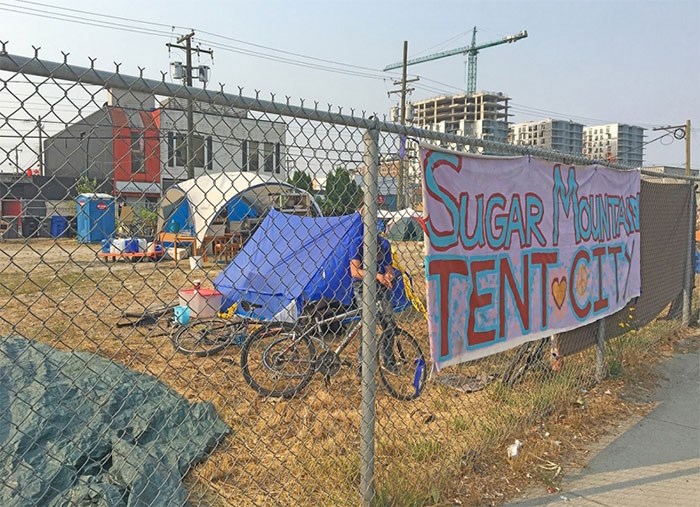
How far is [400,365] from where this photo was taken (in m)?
4.98

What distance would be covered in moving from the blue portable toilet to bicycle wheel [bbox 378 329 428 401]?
2.83 meters

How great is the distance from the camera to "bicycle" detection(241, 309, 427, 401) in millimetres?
4871

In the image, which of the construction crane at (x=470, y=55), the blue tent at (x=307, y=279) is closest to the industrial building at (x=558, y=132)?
the construction crane at (x=470, y=55)

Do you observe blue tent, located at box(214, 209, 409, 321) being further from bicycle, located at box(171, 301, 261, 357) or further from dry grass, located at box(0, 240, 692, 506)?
dry grass, located at box(0, 240, 692, 506)

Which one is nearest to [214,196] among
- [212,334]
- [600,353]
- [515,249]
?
[212,334]

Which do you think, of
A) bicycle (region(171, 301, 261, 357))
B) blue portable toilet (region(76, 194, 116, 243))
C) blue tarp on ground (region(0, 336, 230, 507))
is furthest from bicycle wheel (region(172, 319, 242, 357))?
blue portable toilet (region(76, 194, 116, 243))

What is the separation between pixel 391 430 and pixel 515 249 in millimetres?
1548

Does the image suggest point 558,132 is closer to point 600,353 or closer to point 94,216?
point 600,353

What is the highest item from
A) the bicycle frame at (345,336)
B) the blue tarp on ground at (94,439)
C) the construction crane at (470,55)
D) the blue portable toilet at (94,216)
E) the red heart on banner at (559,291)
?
the construction crane at (470,55)

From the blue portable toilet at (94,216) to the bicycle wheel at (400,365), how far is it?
283 centimetres

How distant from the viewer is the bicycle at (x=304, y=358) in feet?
16.0

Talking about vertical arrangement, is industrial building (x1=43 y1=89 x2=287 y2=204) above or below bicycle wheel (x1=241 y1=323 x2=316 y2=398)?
above

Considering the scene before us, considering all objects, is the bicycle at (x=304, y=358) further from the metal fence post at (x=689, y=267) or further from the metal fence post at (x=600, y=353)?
the metal fence post at (x=689, y=267)

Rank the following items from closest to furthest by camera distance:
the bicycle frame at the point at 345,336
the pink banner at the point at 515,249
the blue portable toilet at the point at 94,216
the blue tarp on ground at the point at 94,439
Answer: the blue portable toilet at the point at 94,216
the blue tarp on ground at the point at 94,439
the pink banner at the point at 515,249
the bicycle frame at the point at 345,336
